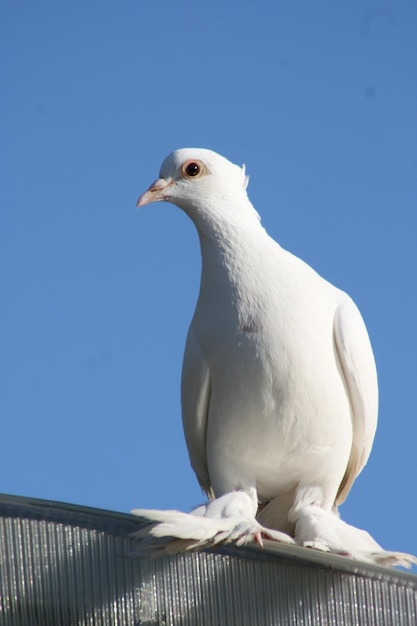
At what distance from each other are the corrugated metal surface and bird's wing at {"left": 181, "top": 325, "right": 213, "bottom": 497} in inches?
48.1

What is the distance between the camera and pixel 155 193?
4.80 metres

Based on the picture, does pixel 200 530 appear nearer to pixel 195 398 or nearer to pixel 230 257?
pixel 195 398

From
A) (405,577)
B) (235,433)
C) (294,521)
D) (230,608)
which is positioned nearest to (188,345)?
(235,433)

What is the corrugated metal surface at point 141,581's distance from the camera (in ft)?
10.4

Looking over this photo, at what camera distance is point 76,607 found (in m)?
3.37

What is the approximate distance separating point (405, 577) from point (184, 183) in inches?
92.2

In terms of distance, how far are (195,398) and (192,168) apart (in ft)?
3.47

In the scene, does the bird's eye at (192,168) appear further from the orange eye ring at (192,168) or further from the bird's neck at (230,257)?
the bird's neck at (230,257)

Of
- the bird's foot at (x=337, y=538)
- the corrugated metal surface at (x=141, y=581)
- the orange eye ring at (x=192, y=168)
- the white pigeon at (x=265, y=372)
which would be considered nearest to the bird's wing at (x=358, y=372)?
the white pigeon at (x=265, y=372)

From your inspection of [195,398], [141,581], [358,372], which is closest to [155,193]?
[195,398]

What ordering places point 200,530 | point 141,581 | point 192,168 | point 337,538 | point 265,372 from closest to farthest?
point 141,581
point 200,530
point 337,538
point 265,372
point 192,168

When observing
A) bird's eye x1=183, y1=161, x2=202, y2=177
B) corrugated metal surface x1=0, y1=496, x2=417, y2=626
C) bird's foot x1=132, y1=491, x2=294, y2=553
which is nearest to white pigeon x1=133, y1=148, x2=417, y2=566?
bird's eye x1=183, y1=161, x2=202, y2=177

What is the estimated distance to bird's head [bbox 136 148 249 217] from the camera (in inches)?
187

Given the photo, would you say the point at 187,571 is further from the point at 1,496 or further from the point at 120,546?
the point at 1,496
